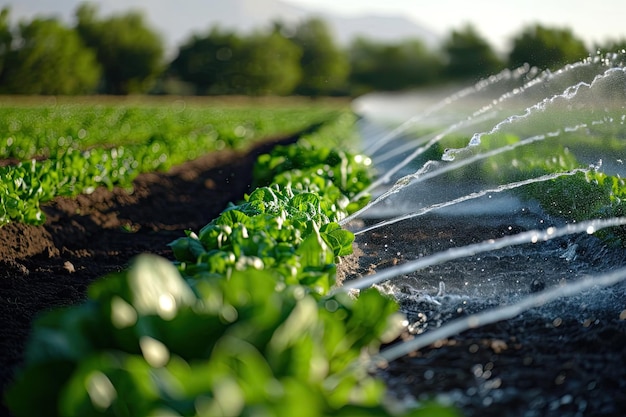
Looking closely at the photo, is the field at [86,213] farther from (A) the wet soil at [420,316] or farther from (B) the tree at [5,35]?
(B) the tree at [5,35]

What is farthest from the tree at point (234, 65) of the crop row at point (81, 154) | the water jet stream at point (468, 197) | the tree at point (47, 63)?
the water jet stream at point (468, 197)

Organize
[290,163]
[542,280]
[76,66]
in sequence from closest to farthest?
1. [542,280]
2. [290,163]
3. [76,66]

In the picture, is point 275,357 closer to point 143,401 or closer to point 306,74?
point 143,401

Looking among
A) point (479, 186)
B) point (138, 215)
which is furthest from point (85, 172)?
point (479, 186)

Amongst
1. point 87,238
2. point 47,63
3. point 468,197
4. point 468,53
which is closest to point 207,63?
point 47,63

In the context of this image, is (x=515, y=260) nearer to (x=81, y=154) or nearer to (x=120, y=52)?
(x=81, y=154)

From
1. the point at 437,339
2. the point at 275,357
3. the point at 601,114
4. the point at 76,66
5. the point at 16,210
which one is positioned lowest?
the point at 601,114

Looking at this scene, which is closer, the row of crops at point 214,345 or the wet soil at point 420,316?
the row of crops at point 214,345

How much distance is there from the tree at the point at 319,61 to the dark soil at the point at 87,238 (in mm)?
59870

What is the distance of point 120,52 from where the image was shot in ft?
215

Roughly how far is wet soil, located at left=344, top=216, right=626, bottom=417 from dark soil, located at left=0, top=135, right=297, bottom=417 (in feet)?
6.27

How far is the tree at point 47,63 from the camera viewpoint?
A: 166ft

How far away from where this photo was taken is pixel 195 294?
2830 mm

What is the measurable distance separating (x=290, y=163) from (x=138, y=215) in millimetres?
1986
